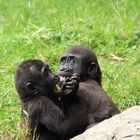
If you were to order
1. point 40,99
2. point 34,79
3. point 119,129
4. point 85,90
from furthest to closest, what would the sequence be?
point 85,90, point 34,79, point 40,99, point 119,129

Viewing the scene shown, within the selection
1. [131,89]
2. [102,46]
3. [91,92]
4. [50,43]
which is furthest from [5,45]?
[91,92]

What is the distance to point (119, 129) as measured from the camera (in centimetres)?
597

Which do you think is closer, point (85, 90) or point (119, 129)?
point (119, 129)

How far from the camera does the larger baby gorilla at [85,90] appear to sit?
278 inches

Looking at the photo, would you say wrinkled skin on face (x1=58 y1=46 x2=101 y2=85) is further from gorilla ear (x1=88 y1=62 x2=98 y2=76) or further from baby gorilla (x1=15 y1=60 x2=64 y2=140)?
baby gorilla (x1=15 y1=60 x2=64 y2=140)

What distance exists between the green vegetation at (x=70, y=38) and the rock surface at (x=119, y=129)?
130cm

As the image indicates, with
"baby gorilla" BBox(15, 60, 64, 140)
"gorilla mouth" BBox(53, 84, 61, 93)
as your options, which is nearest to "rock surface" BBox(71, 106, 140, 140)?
"baby gorilla" BBox(15, 60, 64, 140)

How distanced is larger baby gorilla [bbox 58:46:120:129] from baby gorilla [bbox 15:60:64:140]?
16 centimetres

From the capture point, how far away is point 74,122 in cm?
702

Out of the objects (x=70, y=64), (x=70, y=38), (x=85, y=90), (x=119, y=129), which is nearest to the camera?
(x=119, y=129)

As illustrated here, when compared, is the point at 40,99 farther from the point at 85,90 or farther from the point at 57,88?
the point at 85,90

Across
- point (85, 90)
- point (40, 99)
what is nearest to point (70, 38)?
point (85, 90)

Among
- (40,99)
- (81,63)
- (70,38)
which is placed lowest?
(70,38)

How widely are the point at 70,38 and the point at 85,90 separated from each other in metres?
2.76
